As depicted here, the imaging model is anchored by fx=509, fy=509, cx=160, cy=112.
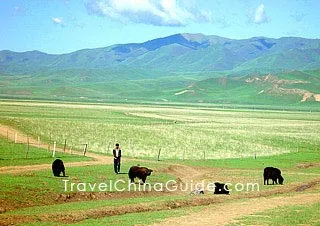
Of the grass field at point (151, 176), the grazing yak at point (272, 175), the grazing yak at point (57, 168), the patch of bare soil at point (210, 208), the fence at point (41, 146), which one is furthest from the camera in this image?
the fence at point (41, 146)

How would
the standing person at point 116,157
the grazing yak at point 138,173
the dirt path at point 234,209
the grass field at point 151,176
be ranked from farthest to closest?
the standing person at point 116,157 < the grazing yak at point 138,173 < the grass field at point 151,176 < the dirt path at point 234,209

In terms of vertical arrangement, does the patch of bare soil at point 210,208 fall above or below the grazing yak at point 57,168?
below

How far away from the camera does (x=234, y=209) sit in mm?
27328

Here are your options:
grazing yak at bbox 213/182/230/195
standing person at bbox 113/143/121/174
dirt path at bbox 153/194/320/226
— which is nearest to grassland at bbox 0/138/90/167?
standing person at bbox 113/143/121/174

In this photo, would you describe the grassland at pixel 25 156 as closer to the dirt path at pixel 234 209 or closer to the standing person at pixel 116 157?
the standing person at pixel 116 157

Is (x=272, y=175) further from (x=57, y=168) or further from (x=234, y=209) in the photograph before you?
(x=57, y=168)

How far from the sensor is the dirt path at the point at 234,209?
23769 mm

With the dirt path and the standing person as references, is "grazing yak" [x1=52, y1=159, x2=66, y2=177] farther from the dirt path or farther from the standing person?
the dirt path

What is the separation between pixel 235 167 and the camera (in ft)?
154

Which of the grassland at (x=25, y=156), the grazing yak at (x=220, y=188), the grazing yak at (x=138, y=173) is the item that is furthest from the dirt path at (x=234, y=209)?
the grassland at (x=25, y=156)

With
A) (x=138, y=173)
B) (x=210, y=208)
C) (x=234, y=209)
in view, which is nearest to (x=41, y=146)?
(x=138, y=173)

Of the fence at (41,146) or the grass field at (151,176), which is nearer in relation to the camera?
the grass field at (151,176)

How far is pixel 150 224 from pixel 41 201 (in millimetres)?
7033

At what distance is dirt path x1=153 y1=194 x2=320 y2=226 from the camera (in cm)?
2377
